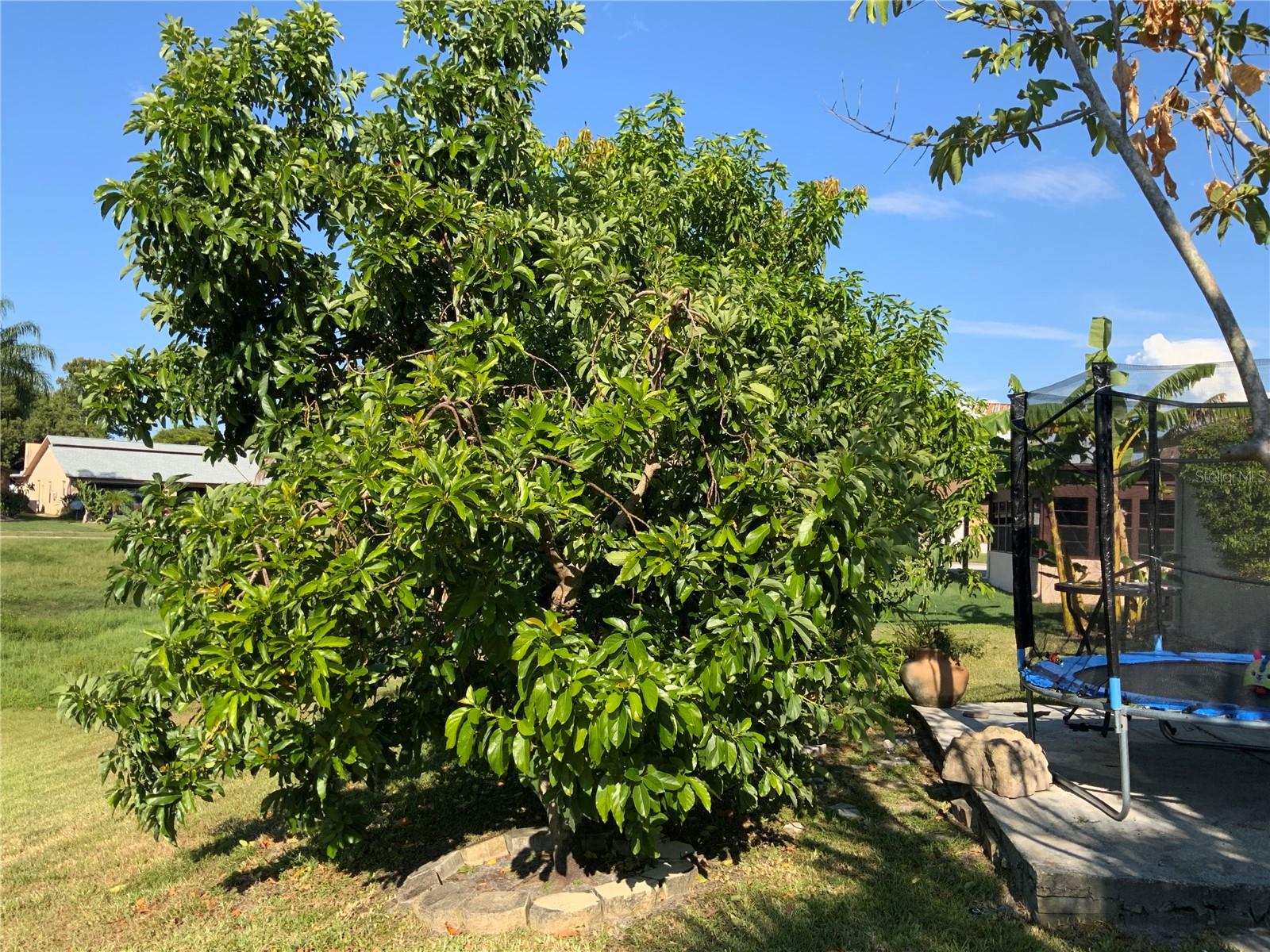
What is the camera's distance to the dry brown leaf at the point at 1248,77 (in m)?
3.80

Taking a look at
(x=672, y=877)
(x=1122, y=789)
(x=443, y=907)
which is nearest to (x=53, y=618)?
(x=443, y=907)

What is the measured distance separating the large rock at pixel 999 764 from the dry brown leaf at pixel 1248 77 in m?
4.28

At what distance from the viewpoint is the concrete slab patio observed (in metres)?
4.78

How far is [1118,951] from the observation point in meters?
4.54

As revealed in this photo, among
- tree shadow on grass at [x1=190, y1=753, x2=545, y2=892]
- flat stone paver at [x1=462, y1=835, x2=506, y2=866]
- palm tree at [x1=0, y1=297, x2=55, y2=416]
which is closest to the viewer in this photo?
flat stone paver at [x1=462, y1=835, x2=506, y2=866]

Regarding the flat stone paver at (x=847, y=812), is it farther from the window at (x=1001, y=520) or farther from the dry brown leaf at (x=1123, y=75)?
the window at (x=1001, y=520)

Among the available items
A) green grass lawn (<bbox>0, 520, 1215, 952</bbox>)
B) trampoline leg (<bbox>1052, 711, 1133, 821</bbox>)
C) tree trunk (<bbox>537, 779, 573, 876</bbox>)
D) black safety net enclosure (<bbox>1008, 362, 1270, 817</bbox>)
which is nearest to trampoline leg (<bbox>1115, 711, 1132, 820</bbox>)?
trampoline leg (<bbox>1052, 711, 1133, 821</bbox>)

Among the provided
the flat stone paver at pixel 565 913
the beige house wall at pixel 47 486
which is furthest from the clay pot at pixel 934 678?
the beige house wall at pixel 47 486

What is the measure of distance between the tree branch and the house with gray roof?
154 ft

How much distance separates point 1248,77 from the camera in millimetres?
3844

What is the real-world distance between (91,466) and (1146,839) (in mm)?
54178

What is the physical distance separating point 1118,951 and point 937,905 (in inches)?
37.4

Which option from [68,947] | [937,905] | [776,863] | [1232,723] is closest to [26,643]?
[68,947]

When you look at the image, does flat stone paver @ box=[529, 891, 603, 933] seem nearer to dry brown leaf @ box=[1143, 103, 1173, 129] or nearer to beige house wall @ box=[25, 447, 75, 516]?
dry brown leaf @ box=[1143, 103, 1173, 129]
